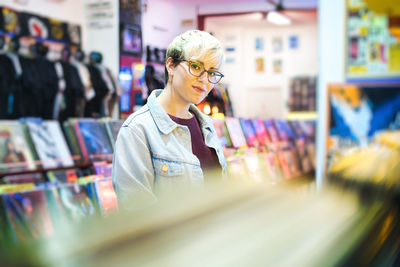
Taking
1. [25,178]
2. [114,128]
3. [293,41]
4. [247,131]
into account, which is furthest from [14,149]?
[293,41]

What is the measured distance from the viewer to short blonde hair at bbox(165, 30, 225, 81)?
73cm

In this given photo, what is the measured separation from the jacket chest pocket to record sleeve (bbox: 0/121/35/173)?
6.68 ft

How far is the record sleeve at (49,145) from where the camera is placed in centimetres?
294

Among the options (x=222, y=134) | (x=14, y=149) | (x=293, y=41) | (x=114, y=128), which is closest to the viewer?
(x=222, y=134)

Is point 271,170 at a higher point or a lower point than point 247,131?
lower

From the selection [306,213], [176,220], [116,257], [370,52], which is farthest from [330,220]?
[370,52]

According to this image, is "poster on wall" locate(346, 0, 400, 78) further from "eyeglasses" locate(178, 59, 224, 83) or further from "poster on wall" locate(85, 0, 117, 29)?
"eyeglasses" locate(178, 59, 224, 83)

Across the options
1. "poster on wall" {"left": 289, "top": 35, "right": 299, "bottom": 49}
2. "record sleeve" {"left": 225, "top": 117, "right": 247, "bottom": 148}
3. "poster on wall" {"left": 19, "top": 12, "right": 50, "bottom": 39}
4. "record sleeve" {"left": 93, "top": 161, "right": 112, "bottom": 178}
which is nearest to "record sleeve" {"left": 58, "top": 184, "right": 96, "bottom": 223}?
"record sleeve" {"left": 93, "top": 161, "right": 112, "bottom": 178}

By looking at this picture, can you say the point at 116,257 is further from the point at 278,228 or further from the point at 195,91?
the point at 195,91

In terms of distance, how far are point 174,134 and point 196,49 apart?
0.18 meters

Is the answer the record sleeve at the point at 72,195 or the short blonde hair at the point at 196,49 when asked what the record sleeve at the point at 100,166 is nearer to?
the record sleeve at the point at 72,195

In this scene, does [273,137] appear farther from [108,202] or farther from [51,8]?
[51,8]

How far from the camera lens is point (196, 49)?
2.39 ft

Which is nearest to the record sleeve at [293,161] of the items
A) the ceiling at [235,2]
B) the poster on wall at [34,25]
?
the ceiling at [235,2]
